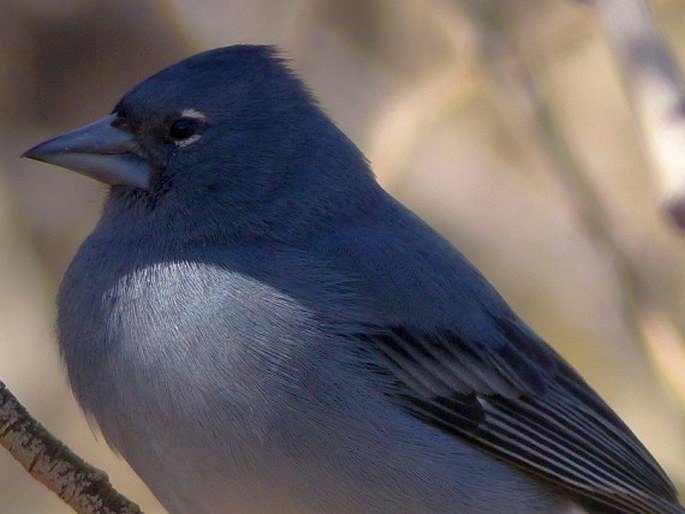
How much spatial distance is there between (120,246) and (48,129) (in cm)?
310

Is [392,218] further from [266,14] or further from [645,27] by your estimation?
[266,14]

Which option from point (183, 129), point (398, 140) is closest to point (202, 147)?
point (183, 129)

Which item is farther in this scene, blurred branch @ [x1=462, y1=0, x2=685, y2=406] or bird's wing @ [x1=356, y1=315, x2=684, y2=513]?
blurred branch @ [x1=462, y1=0, x2=685, y2=406]

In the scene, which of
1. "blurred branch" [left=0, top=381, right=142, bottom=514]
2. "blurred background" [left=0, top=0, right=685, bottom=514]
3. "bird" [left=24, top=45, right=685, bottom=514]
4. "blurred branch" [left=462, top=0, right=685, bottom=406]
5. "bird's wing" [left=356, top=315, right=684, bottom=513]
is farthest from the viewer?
"blurred background" [left=0, top=0, right=685, bottom=514]

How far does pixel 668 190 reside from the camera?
2.37m

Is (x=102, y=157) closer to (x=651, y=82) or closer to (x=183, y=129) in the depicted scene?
(x=183, y=129)

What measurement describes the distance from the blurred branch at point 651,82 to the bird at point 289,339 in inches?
49.7

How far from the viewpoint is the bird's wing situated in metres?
3.75

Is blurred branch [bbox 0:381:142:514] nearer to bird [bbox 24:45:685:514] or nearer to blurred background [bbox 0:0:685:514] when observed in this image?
bird [bbox 24:45:685:514]

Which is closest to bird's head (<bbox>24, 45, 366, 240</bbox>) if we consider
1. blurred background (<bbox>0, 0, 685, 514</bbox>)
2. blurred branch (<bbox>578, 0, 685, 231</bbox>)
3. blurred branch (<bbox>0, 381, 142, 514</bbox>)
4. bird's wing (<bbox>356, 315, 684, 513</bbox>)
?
bird's wing (<bbox>356, 315, 684, 513</bbox>)

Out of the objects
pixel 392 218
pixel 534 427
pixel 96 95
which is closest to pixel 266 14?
pixel 96 95

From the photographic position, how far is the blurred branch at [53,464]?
3.14 m

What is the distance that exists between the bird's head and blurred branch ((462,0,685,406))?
0.71m

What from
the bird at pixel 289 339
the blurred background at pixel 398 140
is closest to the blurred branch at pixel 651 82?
the bird at pixel 289 339
